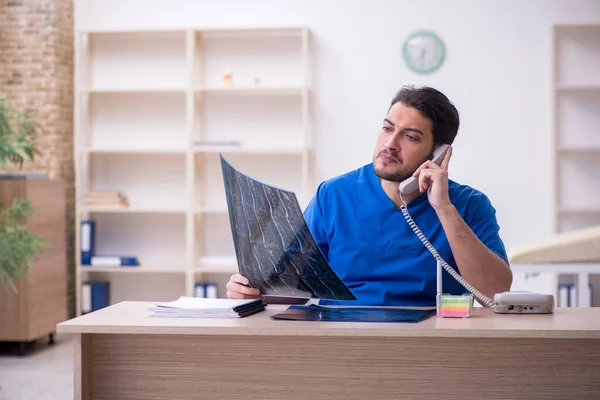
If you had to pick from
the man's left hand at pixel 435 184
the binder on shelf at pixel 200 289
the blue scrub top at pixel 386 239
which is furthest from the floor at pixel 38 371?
the man's left hand at pixel 435 184

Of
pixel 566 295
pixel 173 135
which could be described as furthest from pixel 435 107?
pixel 173 135

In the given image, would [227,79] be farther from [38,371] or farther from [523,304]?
[523,304]

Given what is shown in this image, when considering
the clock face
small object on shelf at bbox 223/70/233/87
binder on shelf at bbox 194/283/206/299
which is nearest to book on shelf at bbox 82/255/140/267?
binder on shelf at bbox 194/283/206/299

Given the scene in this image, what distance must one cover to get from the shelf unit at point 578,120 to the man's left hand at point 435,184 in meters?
3.86

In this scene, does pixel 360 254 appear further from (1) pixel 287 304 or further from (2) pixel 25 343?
(2) pixel 25 343

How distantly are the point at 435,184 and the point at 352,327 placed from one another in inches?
21.8

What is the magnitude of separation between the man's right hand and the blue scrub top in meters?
0.23

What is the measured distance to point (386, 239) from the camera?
2.27 m

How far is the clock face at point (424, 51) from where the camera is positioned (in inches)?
228

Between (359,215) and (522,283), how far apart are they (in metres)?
3.83

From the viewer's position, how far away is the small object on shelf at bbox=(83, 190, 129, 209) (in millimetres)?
5867

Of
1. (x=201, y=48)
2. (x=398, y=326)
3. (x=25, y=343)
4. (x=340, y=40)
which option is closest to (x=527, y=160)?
(x=340, y=40)

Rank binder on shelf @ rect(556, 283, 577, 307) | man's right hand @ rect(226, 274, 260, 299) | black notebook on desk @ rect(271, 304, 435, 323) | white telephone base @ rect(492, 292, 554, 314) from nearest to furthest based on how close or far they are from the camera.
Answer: black notebook on desk @ rect(271, 304, 435, 323), white telephone base @ rect(492, 292, 554, 314), man's right hand @ rect(226, 274, 260, 299), binder on shelf @ rect(556, 283, 577, 307)

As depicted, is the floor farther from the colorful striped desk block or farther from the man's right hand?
the colorful striped desk block
